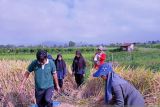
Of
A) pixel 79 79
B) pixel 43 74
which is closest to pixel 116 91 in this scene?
pixel 43 74

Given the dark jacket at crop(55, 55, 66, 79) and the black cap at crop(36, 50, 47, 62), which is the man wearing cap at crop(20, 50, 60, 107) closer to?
the black cap at crop(36, 50, 47, 62)

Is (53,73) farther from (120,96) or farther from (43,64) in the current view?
(120,96)

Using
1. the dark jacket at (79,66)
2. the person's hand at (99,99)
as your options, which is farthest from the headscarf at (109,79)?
the dark jacket at (79,66)

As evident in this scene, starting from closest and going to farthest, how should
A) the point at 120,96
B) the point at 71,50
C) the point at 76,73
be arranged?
the point at 120,96 < the point at 76,73 < the point at 71,50

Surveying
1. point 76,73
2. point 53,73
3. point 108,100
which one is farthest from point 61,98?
point 108,100

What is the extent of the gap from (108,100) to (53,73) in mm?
3827

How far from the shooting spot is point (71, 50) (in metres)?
67.8

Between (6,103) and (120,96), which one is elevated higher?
(120,96)

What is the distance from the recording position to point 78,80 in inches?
516

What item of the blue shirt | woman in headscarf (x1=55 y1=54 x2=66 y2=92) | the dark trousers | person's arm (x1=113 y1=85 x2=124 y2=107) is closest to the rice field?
woman in headscarf (x1=55 y1=54 x2=66 y2=92)

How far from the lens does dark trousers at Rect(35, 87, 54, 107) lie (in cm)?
883

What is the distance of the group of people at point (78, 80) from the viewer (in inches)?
203

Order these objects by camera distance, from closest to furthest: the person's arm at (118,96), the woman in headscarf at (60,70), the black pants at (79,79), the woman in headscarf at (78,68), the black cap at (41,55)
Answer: the person's arm at (118,96), the black cap at (41,55), the woman in headscarf at (60,70), the black pants at (79,79), the woman in headscarf at (78,68)

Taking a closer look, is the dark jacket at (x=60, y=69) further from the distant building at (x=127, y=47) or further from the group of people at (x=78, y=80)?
the distant building at (x=127, y=47)
